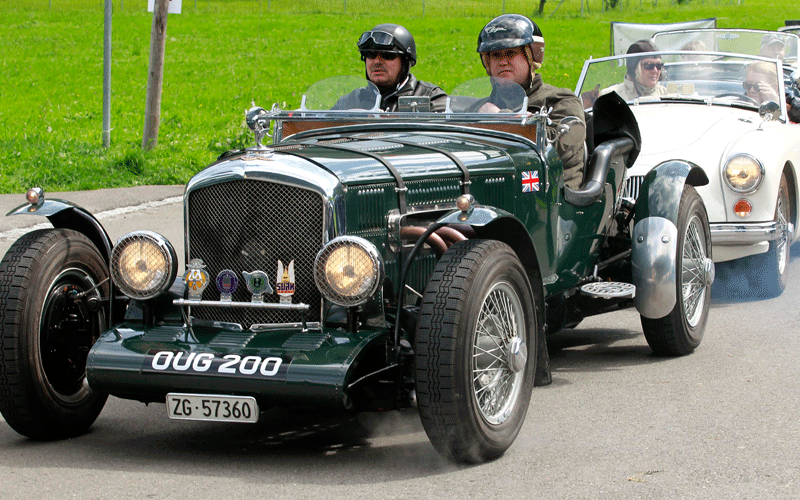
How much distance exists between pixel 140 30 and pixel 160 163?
25361mm

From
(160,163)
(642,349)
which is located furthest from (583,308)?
(160,163)

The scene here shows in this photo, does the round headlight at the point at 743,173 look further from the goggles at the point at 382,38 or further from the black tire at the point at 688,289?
the goggles at the point at 382,38

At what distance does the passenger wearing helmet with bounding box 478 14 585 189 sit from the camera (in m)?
5.71

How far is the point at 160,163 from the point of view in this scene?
14.2m

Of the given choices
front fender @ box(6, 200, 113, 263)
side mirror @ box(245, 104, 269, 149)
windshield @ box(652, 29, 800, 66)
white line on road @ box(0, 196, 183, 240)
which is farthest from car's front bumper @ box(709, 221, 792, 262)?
white line on road @ box(0, 196, 183, 240)

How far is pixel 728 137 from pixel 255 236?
470 cm

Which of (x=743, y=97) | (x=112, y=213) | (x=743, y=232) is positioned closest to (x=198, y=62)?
(x=112, y=213)

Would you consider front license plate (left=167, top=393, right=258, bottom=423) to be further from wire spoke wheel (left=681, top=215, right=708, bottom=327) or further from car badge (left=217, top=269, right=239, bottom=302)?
wire spoke wheel (left=681, top=215, right=708, bottom=327)

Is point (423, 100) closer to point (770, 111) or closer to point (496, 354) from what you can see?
point (496, 354)

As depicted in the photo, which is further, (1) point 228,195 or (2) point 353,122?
(2) point 353,122

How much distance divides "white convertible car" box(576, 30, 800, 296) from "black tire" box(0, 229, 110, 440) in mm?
3725

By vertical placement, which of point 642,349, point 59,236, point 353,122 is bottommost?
point 642,349

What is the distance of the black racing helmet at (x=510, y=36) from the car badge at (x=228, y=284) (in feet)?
7.05

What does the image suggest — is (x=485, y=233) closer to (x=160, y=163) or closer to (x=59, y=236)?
(x=59, y=236)
